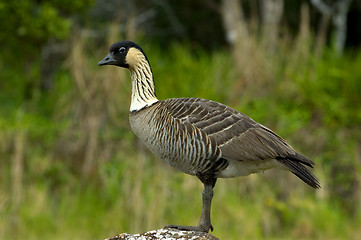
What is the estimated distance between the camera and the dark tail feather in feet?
17.4

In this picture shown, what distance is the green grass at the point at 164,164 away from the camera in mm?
11148

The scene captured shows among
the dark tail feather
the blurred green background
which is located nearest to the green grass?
the blurred green background

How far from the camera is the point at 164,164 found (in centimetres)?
1138

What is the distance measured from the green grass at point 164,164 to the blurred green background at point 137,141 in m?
0.03

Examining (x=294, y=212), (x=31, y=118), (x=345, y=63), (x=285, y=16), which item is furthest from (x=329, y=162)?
(x=285, y=16)

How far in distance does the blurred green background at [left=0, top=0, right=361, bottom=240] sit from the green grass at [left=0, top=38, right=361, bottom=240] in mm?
28

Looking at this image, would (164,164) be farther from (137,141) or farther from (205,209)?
(205,209)

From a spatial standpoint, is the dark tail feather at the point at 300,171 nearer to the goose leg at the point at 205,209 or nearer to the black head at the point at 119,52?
the goose leg at the point at 205,209

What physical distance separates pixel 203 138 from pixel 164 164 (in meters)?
5.95

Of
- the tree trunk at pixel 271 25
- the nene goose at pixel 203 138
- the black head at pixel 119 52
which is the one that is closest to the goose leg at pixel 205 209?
the nene goose at pixel 203 138

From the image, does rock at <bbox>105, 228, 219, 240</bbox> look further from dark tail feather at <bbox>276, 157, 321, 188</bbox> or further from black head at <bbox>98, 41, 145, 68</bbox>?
black head at <bbox>98, 41, 145, 68</bbox>

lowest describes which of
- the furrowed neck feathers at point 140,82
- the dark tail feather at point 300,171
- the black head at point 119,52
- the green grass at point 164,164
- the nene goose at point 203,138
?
the green grass at point 164,164

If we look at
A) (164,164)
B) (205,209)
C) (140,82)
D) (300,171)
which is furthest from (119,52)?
(164,164)

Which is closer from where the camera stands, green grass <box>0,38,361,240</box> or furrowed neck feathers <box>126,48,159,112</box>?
furrowed neck feathers <box>126,48,159,112</box>
